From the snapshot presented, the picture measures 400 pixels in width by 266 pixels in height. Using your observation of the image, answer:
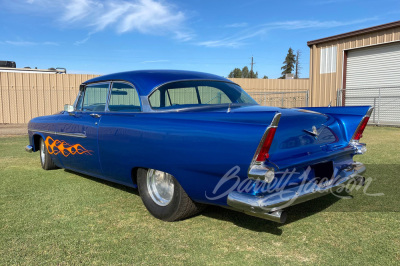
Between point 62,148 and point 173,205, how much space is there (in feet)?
7.50

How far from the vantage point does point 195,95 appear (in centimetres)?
364

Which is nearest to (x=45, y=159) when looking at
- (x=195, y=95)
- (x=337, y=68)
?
(x=195, y=95)

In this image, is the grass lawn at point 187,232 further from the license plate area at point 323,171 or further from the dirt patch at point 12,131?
the dirt patch at point 12,131

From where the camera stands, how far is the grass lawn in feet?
8.05

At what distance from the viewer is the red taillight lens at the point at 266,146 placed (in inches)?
91.4

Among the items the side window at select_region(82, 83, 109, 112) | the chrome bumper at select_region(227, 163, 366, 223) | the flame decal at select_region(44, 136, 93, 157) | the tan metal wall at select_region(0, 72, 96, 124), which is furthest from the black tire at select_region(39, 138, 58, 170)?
Answer: the tan metal wall at select_region(0, 72, 96, 124)

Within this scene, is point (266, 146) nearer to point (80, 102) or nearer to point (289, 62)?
point (80, 102)

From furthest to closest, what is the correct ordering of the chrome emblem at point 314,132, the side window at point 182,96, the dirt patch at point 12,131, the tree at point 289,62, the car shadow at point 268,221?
the tree at point 289,62, the dirt patch at point 12,131, the side window at point 182,96, the car shadow at point 268,221, the chrome emblem at point 314,132

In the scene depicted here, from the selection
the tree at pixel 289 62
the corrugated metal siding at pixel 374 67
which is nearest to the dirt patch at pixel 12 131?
the corrugated metal siding at pixel 374 67

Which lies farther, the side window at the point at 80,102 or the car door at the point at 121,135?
the side window at the point at 80,102

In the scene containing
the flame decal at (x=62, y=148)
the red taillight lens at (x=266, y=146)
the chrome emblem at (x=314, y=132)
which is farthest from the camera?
the flame decal at (x=62, y=148)

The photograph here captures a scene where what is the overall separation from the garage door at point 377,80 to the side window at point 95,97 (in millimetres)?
12718

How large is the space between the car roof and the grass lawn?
129 centimetres

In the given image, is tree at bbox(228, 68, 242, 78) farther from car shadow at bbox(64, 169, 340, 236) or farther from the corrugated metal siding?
car shadow at bbox(64, 169, 340, 236)
